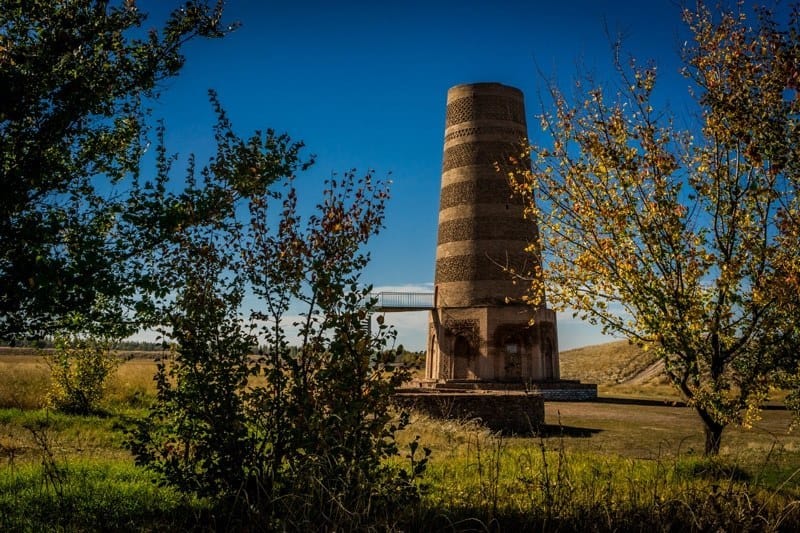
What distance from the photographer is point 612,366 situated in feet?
151

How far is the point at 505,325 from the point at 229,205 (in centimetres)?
1975

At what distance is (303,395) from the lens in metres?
4.89

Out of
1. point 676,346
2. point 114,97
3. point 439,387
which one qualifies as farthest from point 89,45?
point 439,387

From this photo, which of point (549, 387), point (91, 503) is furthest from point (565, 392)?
point (91, 503)

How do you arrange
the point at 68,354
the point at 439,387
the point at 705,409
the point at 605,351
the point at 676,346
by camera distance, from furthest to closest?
the point at 605,351, the point at 439,387, the point at 68,354, the point at 705,409, the point at 676,346

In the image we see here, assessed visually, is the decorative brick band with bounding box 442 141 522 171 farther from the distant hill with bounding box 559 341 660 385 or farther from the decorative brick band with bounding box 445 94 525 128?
the distant hill with bounding box 559 341 660 385

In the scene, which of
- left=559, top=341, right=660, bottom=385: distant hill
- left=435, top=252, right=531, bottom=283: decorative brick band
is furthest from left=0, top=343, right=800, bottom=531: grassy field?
left=559, top=341, right=660, bottom=385: distant hill

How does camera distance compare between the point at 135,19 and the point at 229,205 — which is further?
the point at 135,19

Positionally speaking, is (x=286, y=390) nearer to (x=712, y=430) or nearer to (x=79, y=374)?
(x=712, y=430)

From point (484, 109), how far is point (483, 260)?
660 centimetres

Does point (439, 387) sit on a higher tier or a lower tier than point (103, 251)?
lower

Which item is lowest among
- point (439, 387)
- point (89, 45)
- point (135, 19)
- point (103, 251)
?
point (439, 387)

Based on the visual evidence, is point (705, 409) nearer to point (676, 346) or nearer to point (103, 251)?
point (676, 346)

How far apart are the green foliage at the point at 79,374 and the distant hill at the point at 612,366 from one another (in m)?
32.6
